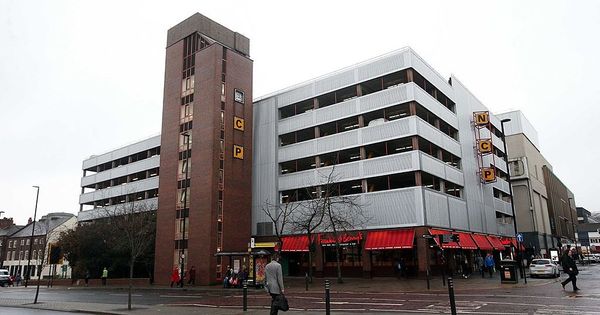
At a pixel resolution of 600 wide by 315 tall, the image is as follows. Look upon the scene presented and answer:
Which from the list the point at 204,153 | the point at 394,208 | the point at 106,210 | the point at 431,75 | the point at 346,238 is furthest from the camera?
the point at 106,210

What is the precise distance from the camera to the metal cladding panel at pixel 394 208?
38281 millimetres

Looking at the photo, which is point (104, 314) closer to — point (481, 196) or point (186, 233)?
point (186, 233)

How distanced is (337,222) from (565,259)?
19016 mm

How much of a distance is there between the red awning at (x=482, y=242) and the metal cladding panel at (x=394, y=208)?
1062cm

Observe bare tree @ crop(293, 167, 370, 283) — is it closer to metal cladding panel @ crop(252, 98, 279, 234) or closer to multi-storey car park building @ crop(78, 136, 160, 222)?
metal cladding panel @ crop(252, 98, 279, 234)

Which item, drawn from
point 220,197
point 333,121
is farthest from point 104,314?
point 333,121

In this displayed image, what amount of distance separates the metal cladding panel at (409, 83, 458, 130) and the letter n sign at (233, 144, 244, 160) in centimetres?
1784

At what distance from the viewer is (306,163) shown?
158 feet

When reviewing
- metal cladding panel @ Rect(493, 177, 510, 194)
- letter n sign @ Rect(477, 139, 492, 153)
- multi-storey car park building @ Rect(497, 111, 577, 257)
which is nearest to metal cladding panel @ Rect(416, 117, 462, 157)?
letter n sign @ Rect(477, 139, 492, 153)

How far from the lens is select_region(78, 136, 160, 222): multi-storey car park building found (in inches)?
2485

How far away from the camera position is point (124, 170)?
2677 inches

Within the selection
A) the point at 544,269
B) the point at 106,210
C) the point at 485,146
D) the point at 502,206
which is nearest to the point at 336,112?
the point at 485,146

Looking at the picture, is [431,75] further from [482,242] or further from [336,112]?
[482,242]

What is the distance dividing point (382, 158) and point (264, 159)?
1416 cm
